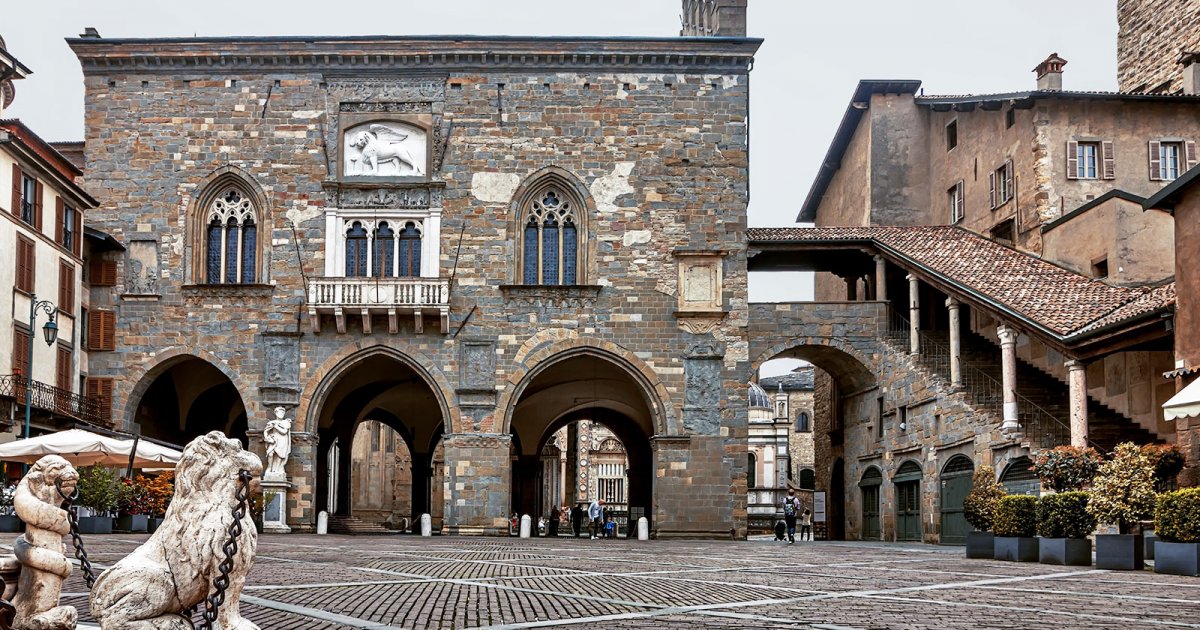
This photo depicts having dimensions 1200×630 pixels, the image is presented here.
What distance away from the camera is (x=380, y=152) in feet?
100

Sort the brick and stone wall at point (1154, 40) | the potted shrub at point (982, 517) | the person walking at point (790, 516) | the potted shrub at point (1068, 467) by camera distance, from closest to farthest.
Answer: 1. the potted shrub at point (1068, 467)
2. the potted shrub at point (982, 517)
3. the person walking at point (790, 516)
4. the brick and stone wall at point (1154, 40)

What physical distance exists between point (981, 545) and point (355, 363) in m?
16.0

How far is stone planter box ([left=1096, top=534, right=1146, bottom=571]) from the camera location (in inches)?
637

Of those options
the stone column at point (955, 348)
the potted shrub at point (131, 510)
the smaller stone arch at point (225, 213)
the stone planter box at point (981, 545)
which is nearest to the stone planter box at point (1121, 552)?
the stone planter box at point (981, 545)

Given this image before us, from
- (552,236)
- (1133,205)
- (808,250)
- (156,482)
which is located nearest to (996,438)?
(1133,205)

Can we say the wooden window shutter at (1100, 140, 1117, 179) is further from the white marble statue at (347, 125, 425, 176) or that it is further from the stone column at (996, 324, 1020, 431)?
the white marble statue at (347, 125, 425, 176)

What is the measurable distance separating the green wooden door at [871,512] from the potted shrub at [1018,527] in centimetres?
1450

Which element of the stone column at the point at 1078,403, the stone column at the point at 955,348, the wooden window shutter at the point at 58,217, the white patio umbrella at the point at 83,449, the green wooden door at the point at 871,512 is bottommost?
the green wooden door at the point at 871,512

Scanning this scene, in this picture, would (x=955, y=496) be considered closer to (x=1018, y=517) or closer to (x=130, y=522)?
(x=1018, y=517)

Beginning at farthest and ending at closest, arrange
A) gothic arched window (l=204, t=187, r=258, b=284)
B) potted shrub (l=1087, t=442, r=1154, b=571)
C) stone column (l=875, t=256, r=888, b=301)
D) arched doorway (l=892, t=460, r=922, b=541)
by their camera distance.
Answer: stone column (l=875, t=256, r=888, b=301) < gothic arched window (l=204, t=187, r=258, b=284) < arched doorway (l=892, t=460, r=922, b=541) < potted shrub (l=1087, t=442, r=1154, b=571)

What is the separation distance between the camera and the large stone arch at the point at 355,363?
29.9 meters

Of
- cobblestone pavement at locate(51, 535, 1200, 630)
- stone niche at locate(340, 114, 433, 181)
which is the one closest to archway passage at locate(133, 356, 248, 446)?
Answer: stone niche at locate(340, 114, 433, 181)

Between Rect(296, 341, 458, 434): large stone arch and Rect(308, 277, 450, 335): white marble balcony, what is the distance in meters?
0.65

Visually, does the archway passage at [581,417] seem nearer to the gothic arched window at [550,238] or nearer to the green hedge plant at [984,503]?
the gothic arched window at [550,238]
